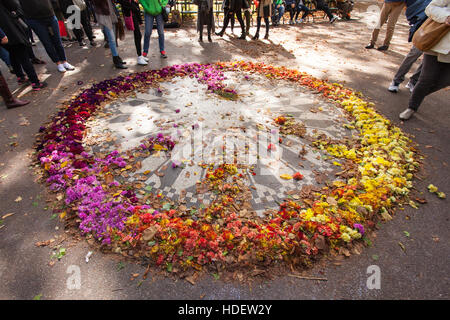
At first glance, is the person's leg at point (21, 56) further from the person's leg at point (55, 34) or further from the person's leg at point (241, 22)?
the person's leg at point (241, 22)

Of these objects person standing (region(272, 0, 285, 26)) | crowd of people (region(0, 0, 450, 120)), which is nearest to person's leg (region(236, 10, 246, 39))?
crowd of people (region(0, 0, 450, 120))

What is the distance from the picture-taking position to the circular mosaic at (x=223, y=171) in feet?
7.30

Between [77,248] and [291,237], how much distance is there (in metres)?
2.03

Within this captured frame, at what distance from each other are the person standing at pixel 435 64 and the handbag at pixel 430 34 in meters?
0.05

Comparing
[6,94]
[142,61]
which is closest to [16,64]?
[6,94]

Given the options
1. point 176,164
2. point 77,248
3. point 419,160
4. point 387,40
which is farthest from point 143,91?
point 387,40

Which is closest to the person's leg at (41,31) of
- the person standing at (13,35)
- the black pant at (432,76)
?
the person standing at (13,35)

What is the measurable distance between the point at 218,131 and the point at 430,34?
331cm

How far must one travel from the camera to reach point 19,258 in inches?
82.9

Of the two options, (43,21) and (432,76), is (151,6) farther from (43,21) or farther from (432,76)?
(432,76)

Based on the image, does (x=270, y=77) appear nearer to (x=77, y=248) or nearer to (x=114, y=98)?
(x=114, y=98)

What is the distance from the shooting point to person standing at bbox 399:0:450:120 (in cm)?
317

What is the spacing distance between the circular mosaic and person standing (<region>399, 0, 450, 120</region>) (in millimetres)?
611
